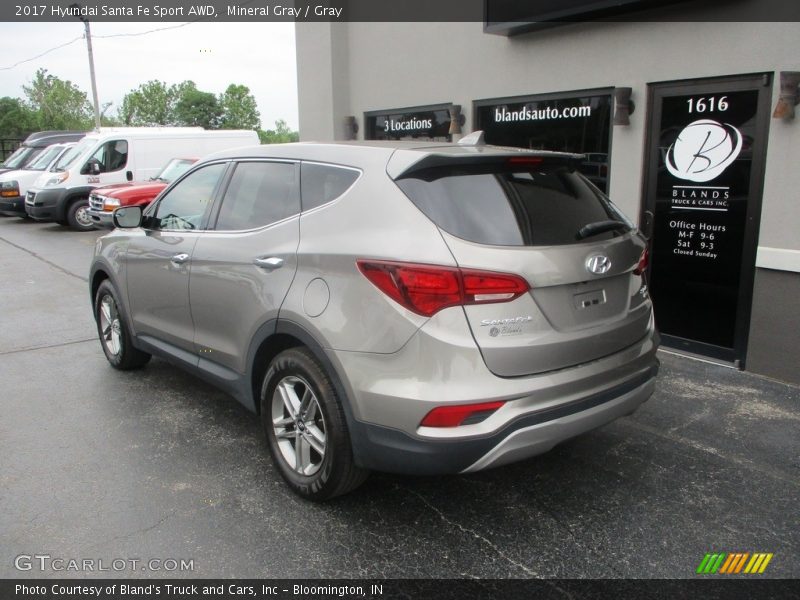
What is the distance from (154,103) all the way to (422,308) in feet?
330

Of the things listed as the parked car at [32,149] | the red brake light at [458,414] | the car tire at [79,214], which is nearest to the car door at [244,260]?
the red brake light at [458,414]

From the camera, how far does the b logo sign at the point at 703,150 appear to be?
5.34 meters

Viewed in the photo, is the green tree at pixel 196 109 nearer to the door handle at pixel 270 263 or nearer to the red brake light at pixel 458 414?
the door handle at pixel 270 263

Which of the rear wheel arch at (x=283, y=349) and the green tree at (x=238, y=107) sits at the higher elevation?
the green tree at (x=238, y=107)

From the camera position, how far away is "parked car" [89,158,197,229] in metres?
13.1

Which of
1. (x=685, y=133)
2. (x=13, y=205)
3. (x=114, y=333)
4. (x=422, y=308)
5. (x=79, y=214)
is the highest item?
(x=685, y=133)

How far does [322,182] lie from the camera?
340 centimetres

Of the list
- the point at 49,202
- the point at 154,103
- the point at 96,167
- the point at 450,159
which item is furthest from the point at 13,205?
the point at 154,103

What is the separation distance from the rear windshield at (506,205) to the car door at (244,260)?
2.61 feet

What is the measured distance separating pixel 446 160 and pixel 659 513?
2029 millimetres

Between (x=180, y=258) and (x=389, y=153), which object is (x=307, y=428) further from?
(x=180, y=258)

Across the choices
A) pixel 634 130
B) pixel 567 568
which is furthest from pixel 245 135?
pixel 567 568

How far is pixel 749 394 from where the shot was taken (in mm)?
4988

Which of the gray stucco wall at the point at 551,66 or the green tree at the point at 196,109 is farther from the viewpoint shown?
the green tree at the point at 196,109
